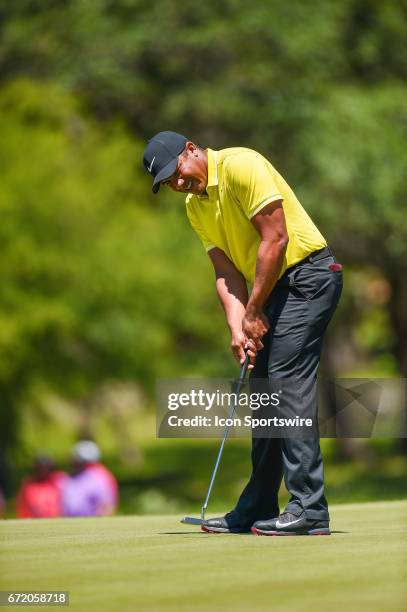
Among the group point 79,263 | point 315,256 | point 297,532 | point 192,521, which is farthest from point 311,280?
point 79,263

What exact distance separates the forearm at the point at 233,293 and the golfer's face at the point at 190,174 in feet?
1.55

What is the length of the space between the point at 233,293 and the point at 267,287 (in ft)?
1.50

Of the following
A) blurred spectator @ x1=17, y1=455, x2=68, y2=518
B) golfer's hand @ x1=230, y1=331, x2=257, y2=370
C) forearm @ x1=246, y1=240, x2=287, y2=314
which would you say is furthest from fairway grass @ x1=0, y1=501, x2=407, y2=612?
blurred spectator @ x1=17, y1=455, x2=68, y2=518

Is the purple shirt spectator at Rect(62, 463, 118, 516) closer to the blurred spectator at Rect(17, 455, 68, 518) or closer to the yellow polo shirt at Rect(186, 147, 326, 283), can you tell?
the blurred spectator at Rect(17, 455, 68, 518)

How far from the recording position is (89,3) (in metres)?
26.6

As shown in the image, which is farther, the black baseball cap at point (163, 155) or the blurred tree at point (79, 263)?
the blurred tree at point (79, 263)

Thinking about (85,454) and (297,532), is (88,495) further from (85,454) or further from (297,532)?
(297,532)

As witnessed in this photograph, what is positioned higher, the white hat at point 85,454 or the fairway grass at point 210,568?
the white hat at point 85,454

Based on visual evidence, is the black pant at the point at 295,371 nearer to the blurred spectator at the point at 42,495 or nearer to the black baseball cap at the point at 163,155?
the black baseball cap at the point at 163,155

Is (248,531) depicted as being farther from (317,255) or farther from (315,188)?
(315,188)

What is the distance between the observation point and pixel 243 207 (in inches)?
229

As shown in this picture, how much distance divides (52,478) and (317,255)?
382 inches

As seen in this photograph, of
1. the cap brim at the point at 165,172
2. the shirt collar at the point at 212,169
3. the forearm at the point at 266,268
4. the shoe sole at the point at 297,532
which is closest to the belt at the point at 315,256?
the forearm at the point at 266,268

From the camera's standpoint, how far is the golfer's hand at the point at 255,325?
581cm
